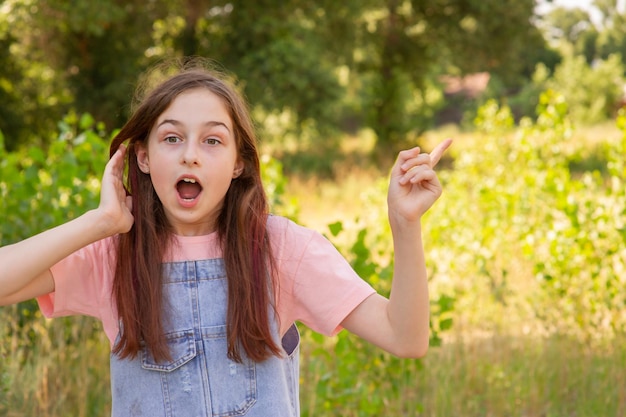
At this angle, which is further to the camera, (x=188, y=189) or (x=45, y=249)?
(x=188, y=189)

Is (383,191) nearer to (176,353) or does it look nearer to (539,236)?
(539,236)

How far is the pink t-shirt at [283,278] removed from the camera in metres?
1.55

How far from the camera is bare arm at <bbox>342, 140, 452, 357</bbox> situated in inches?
55.5

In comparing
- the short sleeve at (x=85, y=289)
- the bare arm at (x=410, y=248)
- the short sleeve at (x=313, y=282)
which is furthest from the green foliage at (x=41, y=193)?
the bare arm at (x=410, y=248)

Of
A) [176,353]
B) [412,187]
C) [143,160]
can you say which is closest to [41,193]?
[143,160]

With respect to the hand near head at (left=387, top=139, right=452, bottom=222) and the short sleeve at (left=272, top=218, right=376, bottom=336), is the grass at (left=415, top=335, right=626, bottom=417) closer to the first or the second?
the short sleeve at (left=272, top=218, right=376, bottom=336)

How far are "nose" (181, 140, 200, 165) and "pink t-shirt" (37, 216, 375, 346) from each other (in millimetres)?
182

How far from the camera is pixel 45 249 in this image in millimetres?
1472

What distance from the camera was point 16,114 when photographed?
11500 mm

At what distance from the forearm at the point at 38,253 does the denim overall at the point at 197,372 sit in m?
0.21

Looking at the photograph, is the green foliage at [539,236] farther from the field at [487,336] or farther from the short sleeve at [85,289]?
the short sleeve at [85,289]

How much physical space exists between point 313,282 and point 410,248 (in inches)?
9.9

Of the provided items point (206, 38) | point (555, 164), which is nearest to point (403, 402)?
point (555, 164)

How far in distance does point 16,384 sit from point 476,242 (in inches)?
117
